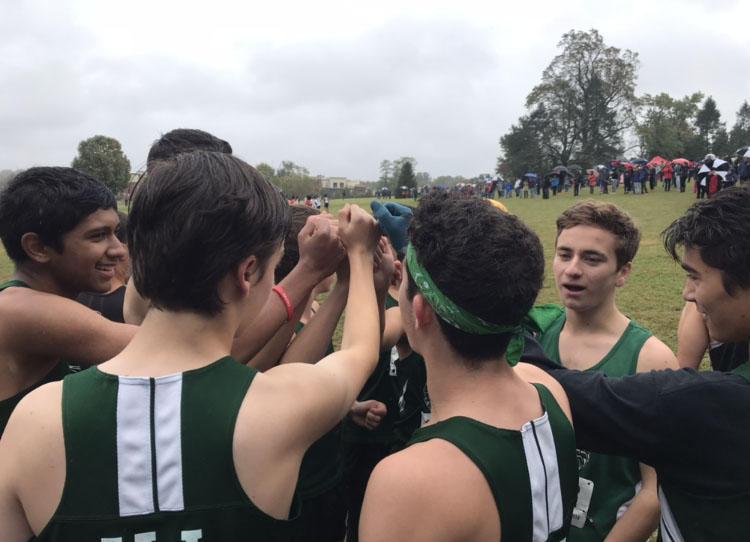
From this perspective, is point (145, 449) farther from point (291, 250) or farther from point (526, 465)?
point (291, 250)

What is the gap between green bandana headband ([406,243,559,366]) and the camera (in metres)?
1.50

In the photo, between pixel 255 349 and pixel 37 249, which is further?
pixel 37 249

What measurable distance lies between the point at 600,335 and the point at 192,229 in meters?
2.45

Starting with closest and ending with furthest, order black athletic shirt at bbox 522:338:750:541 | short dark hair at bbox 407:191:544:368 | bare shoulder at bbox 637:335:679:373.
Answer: short dark hair at bbox 407:191:544:368 → black athletic shirt at bbox 522:338:750:541 → bare shoulder at bbox 637:335:679:373

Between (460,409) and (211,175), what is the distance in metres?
0.97

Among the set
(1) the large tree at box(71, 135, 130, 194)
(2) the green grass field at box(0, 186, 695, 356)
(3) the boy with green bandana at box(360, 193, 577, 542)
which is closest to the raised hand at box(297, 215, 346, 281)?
(3) the boy with green bandana at box(360, 193, 577, 542)

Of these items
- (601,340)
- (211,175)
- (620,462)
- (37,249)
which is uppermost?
(211,175)

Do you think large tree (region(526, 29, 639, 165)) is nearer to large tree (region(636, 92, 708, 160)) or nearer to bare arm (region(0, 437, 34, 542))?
large tree (region(636, 92, 708, 160))

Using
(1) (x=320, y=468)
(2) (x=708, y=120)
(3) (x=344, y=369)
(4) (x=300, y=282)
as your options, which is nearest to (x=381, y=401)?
(1) (x=320, y=468)

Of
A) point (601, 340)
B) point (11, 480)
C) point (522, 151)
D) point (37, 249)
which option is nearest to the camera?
point (11, 480)

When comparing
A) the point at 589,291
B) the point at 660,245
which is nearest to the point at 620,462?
the point at 589,291

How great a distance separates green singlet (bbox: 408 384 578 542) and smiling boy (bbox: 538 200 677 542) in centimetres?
105

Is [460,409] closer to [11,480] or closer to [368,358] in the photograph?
[368,358]

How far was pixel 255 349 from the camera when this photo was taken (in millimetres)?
2043
